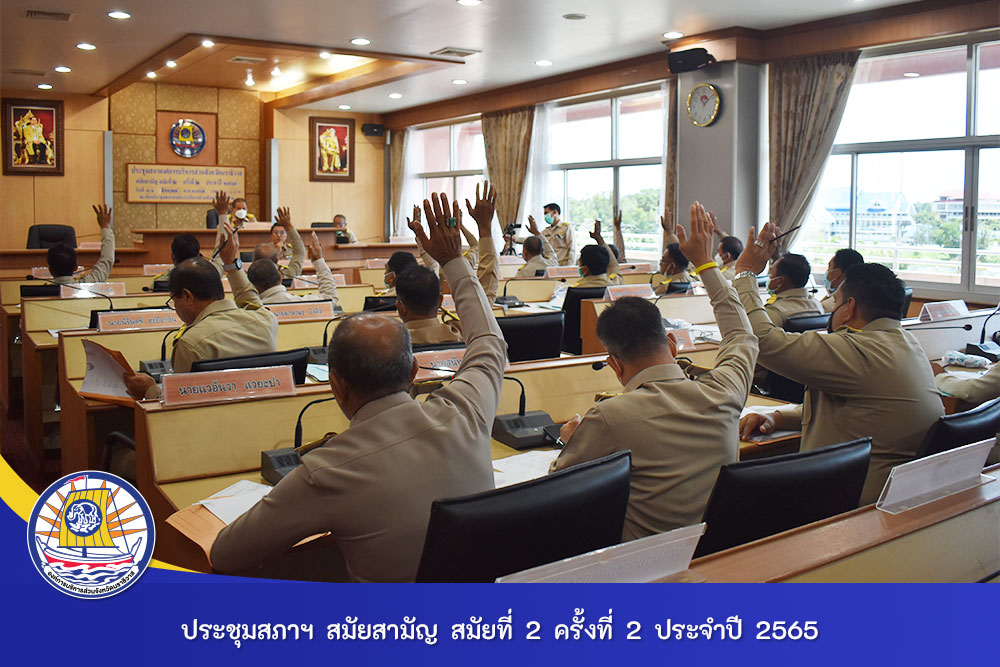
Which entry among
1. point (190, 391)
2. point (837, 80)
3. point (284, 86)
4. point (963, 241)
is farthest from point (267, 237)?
point (190, 391)

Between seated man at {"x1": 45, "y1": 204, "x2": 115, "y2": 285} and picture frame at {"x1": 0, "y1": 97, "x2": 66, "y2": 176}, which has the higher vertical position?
picture frame at {"x1": 0, "y1": 97, "x2": 66, "y2": 176}

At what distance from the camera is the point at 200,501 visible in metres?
2.12

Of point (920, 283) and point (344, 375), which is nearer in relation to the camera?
point (344, 375)

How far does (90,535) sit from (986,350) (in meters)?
4.11

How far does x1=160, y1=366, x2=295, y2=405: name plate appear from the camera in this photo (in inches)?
94.3

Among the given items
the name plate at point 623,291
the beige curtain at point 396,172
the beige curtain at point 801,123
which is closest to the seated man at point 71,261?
the name plate at point 623,291

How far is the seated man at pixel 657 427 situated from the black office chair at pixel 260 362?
1.34 metres

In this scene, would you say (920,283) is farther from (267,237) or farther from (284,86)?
(284,86)

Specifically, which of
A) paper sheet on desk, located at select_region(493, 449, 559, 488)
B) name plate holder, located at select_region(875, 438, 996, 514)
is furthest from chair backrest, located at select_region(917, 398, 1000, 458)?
paper sheet on desk, located at select_region(493, 449, 559, 488)

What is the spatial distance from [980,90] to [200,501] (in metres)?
7.22

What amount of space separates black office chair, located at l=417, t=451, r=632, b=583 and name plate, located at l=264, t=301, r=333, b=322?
10.2 feet

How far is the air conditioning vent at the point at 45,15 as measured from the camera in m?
7.44

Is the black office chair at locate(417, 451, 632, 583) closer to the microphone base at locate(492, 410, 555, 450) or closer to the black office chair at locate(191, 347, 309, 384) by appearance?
the microphone base at locate(492, 410, 555, 450)

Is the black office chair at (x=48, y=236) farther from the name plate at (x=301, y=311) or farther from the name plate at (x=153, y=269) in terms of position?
the name plate at (x=301, y=311)
